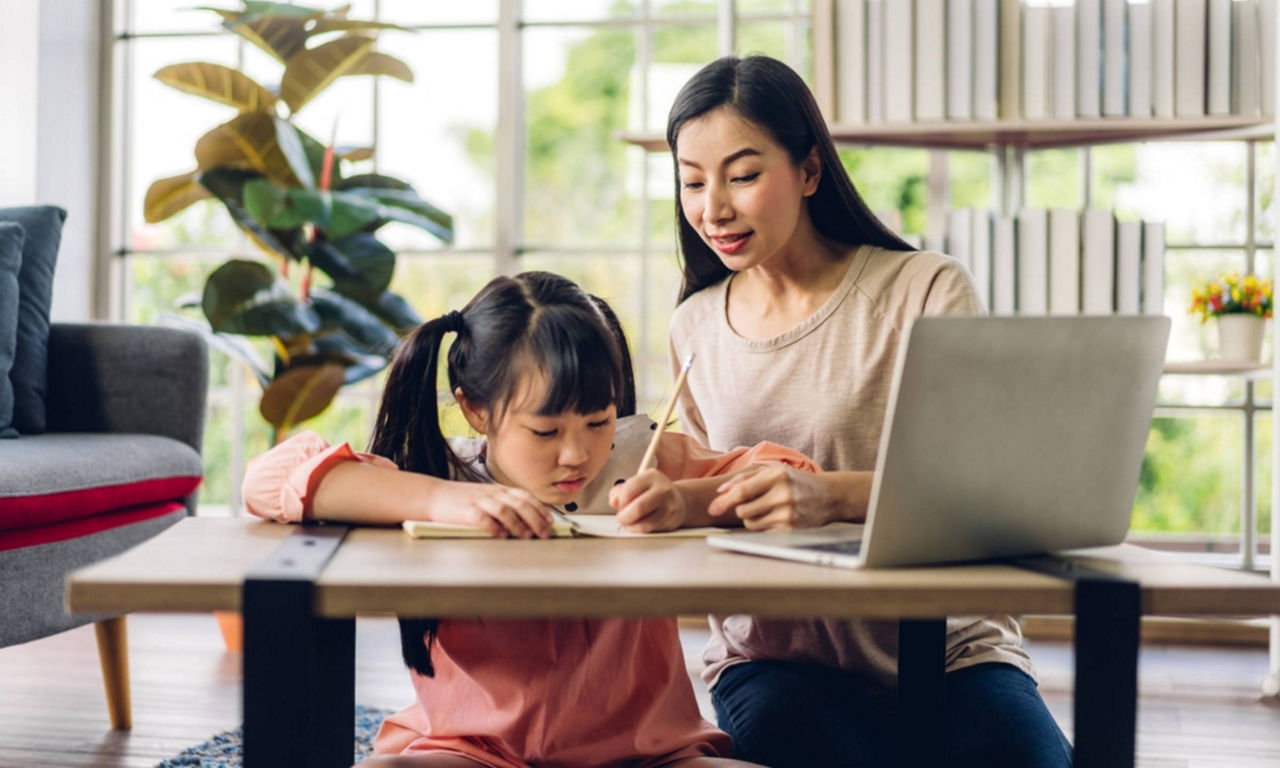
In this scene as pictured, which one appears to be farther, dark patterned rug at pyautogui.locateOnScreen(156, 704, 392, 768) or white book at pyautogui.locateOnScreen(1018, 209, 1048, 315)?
white book at pyautogui.locateOnScreen(1018, 209, 1048, 315)

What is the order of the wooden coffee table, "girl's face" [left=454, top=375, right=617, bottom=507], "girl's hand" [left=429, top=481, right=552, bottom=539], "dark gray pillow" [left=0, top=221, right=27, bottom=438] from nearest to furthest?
the wooden coffee table < "girl's hand" [left=429, top=481, right=552, bottom=539] < "girl's face" [left=454, top=375, right=617, bottom=507] < "dark gray pillow" [left=0, top=221, right=27, bottom=438]

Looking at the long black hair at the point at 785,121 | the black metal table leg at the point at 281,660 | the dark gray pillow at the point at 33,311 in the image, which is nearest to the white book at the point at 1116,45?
the long black hair at the point at 785,121

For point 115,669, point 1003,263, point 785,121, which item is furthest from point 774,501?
point 1003,263

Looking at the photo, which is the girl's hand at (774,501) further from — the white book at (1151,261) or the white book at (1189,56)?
the white book at (1189,56)

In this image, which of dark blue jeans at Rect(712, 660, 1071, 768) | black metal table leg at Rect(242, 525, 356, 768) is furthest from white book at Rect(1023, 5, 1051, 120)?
black metal table leg at Rect(242, 525, 356, 768)

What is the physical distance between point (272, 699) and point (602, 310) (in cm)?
68

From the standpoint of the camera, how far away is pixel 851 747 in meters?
1.39

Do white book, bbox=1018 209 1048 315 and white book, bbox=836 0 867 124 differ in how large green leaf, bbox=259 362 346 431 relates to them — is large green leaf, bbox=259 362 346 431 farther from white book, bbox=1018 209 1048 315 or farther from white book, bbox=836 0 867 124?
white book, bbox=1018 209 1048 315

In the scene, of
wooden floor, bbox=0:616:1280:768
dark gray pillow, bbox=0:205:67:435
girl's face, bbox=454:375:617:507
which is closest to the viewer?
girl's face, bbox=454:375:617:507

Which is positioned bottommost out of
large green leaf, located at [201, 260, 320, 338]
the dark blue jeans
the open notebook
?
the dark blue jeans

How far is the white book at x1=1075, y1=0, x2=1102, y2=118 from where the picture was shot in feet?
10.0

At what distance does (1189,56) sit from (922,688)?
2246mm

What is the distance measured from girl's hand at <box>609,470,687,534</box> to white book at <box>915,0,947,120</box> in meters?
2.12

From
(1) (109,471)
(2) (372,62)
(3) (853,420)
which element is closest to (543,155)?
(2) (372,62)
